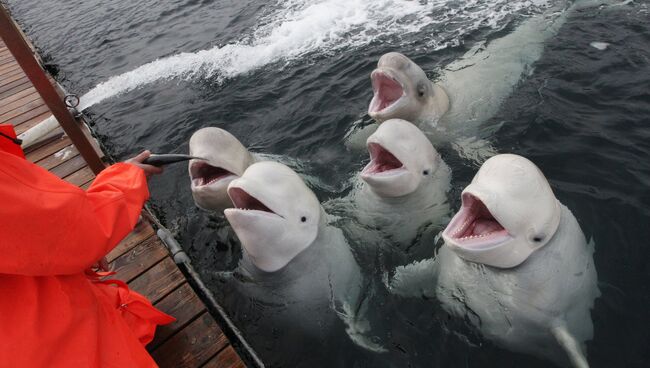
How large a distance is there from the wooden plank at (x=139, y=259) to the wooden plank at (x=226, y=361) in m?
1.68

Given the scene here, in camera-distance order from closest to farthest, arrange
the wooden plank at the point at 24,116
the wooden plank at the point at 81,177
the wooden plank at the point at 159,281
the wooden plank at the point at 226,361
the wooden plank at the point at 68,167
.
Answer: the wooden plank at the point at 226,361 → the wooden plank at the point at 159,281 → the wooden plank at the point at 81,177 → the wooden plank at the point at 68,167 → the wooden plank at the point at 24,116

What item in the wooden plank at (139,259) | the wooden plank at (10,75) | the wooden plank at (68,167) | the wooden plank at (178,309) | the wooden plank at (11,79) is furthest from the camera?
the wooden plank at (10,75)

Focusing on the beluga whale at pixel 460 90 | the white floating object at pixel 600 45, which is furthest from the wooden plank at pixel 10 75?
the white floating object at pixel 600 45

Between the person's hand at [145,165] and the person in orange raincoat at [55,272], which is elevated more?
the person in orange raincoat at [55,272]

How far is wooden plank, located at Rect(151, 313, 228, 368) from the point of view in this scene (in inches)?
162

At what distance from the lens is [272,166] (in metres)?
4.89

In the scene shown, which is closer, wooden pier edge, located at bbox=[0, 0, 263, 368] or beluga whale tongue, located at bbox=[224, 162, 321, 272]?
wooden pier edge, located at bbox=[0, 0, 263, 368]

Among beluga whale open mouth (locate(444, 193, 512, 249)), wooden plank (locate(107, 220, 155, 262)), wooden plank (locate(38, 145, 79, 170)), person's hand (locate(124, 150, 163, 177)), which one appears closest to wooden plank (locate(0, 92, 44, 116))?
wooden plank (locate(38, 145, 79, 170))

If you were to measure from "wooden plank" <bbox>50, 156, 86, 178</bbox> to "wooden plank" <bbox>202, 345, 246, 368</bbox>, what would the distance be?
473cm

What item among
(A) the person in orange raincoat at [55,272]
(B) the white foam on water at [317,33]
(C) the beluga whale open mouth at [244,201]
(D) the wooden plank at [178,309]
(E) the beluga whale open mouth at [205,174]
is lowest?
(B) the white foam on water at [317,33]

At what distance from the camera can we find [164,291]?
489 centimetres

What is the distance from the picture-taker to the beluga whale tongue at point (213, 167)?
228 inches

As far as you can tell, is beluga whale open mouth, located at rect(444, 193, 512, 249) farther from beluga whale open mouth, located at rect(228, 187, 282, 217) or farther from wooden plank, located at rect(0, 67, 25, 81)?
wooden plank, located at rect(0, 67, 25, 81)

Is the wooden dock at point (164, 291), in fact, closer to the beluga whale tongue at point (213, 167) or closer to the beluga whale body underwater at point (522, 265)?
the beluga whale tongue at point (213, 167)
